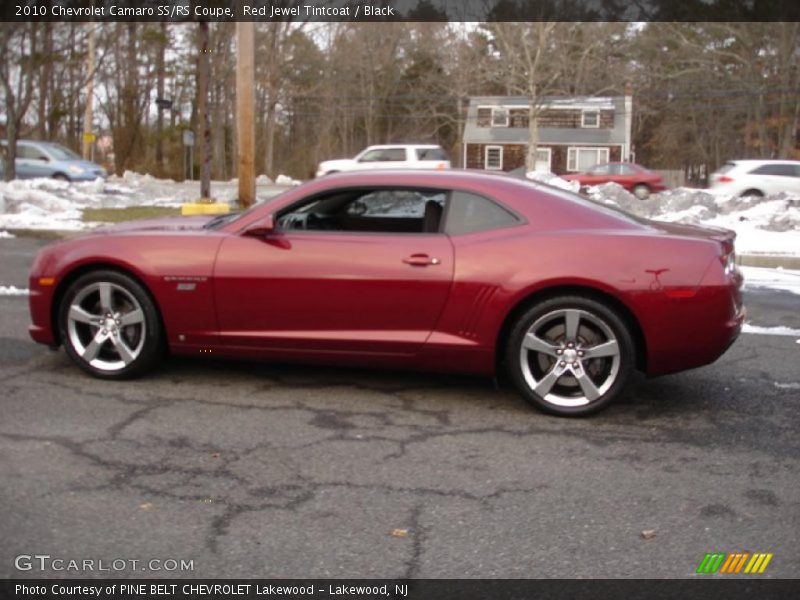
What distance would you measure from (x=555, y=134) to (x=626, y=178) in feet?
79.9

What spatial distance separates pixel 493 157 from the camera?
54.4m

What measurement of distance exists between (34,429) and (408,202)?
255 cm

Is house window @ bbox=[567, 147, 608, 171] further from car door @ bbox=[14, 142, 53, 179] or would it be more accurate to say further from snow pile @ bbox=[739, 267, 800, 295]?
snow pile @ bbox=[739, 267, 800, 295]

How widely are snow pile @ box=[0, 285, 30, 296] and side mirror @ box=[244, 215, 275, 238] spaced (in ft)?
14.5

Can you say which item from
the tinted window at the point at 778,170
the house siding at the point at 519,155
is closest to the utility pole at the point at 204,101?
the tinted window at the point at 778,170

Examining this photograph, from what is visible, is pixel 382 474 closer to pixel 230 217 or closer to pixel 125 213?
pixel 230 217

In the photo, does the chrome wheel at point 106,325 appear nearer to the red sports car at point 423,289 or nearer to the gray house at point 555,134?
the red sports car at point 423,289

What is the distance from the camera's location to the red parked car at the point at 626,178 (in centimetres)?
2991

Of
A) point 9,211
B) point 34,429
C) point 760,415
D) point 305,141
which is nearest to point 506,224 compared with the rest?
point 760,415

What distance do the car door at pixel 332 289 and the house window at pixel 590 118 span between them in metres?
50.0

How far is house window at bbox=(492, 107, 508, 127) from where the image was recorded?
52.9 metres

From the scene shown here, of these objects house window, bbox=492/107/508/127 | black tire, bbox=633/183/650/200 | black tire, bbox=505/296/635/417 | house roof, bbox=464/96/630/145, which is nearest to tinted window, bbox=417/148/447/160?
black tire, bbox=633/183/650/200

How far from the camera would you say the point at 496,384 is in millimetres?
5547
